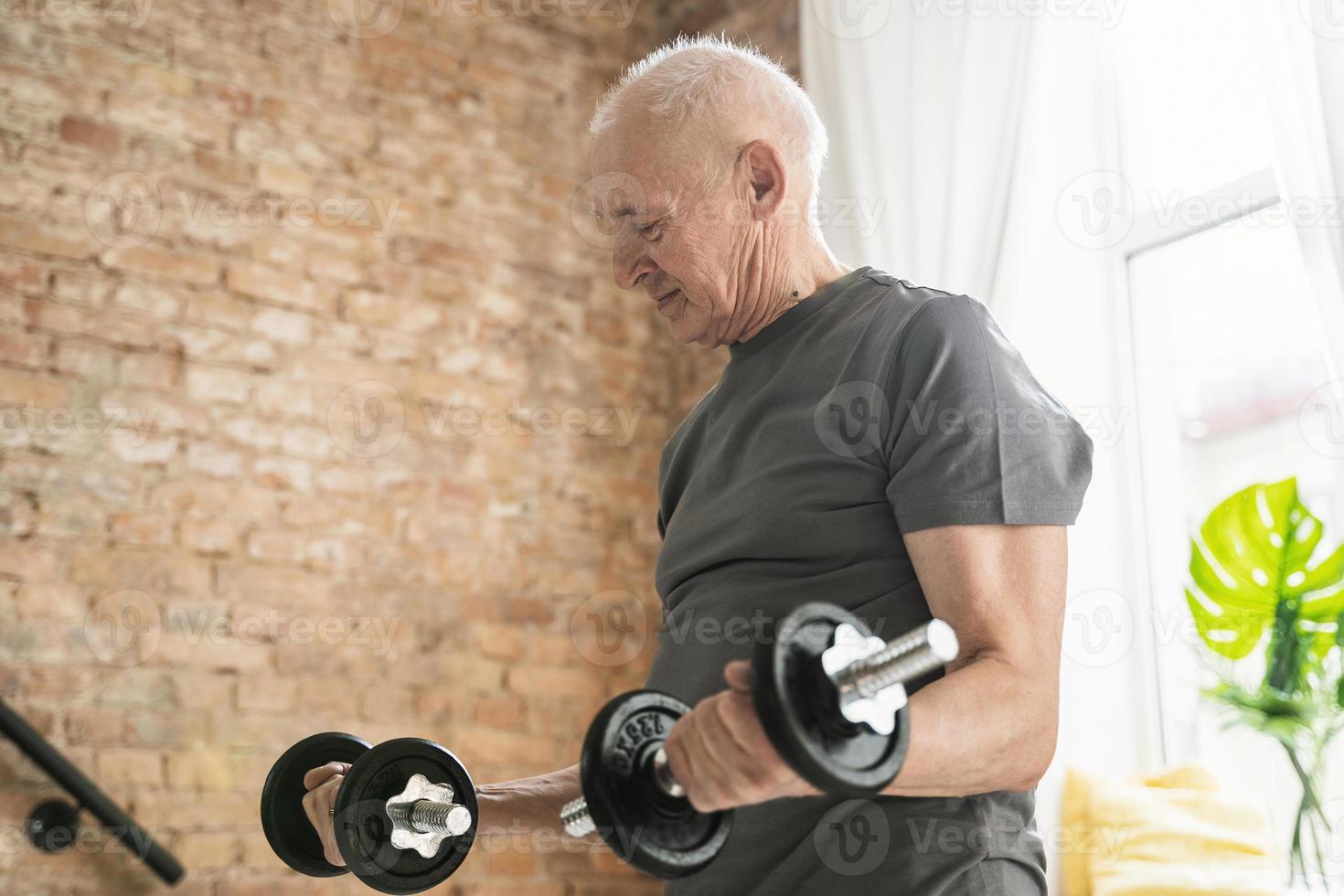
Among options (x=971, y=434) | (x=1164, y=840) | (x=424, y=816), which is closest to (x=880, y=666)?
→ (x=971, y=434)

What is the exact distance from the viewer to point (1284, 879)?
85.7 inches

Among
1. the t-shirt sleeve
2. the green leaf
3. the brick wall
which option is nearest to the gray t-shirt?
the t-shirt sleeve

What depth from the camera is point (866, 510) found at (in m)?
1.15

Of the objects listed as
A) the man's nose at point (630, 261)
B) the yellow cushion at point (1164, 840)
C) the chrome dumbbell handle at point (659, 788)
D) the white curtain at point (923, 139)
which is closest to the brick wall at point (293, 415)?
the white curtain at point (923, 139)

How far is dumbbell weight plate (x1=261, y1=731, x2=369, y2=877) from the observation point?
1373 millimetres

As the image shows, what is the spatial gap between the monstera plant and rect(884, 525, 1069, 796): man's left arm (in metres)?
1.39

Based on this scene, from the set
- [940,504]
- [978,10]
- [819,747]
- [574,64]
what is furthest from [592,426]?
[819,747]

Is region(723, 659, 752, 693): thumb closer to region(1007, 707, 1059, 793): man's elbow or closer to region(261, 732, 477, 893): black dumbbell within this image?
region(1007, 707, 1059, 793): man's elbow

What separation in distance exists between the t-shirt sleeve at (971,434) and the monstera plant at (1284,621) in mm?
1331

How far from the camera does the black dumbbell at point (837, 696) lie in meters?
0.76

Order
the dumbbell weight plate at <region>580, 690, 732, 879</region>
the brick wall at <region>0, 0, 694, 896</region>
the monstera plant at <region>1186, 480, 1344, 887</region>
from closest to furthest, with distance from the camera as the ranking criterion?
the dumbbell weight plate at <region>580, 690, 732, 879</region>, the monstera plant at <region>1186, 480, 1344, 887</region>, the brick wall at <region>0, 0, 694, 896</region>

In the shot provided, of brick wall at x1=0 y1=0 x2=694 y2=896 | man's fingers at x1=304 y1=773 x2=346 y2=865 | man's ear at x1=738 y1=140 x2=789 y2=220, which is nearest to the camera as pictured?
man's fingers at x1=304 y1=773 x2=346 y2=865

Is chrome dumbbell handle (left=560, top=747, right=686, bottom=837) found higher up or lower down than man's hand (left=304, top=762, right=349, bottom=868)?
higher up

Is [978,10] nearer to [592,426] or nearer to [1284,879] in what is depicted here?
[592,426]
